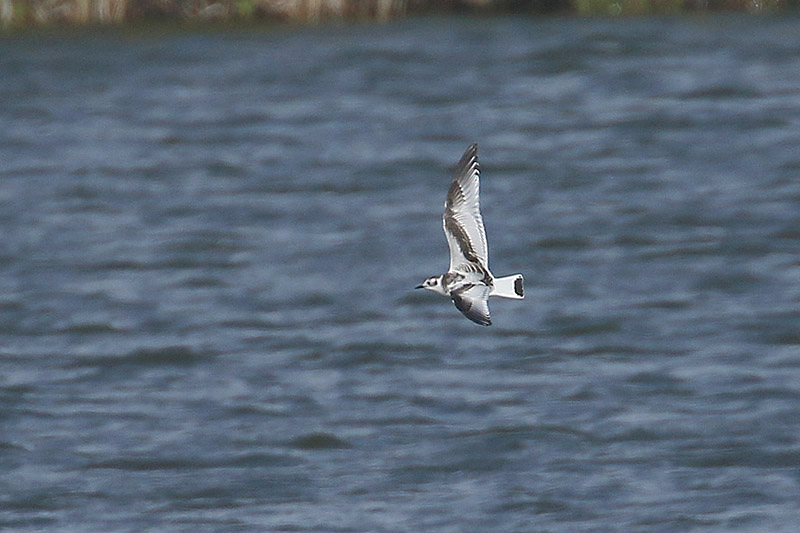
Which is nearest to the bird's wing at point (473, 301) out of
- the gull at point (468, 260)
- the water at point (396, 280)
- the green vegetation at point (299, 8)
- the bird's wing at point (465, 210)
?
the gull at point (468, 260)

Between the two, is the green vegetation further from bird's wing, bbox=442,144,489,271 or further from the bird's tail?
the bird's tail

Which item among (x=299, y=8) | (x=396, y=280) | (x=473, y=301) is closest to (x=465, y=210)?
(x=473, y=301)

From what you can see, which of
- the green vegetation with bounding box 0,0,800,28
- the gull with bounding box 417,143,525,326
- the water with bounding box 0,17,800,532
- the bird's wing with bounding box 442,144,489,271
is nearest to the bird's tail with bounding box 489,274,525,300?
the gull with bounding box 417,143,525,326

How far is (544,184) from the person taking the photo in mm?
22219

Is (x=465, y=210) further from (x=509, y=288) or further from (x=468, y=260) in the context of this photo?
(x=509, y=288)

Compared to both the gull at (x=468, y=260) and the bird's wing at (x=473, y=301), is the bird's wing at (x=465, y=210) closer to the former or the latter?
the gull at (x=468, y=260)

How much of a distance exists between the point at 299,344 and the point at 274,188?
21.1 ft

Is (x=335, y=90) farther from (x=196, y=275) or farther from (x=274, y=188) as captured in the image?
(x=196, y=275)

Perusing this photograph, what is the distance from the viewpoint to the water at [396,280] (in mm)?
12992

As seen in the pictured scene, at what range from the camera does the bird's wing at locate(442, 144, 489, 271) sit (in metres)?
9.01

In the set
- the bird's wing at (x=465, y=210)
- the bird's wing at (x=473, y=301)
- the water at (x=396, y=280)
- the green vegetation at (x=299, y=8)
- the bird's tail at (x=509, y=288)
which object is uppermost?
the green vegetation at (x=299, y=8)

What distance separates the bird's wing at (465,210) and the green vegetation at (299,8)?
18.0 meters

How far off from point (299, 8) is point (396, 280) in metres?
9.93

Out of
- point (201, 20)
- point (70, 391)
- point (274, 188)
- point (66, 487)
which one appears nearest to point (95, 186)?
point (274, 188)
